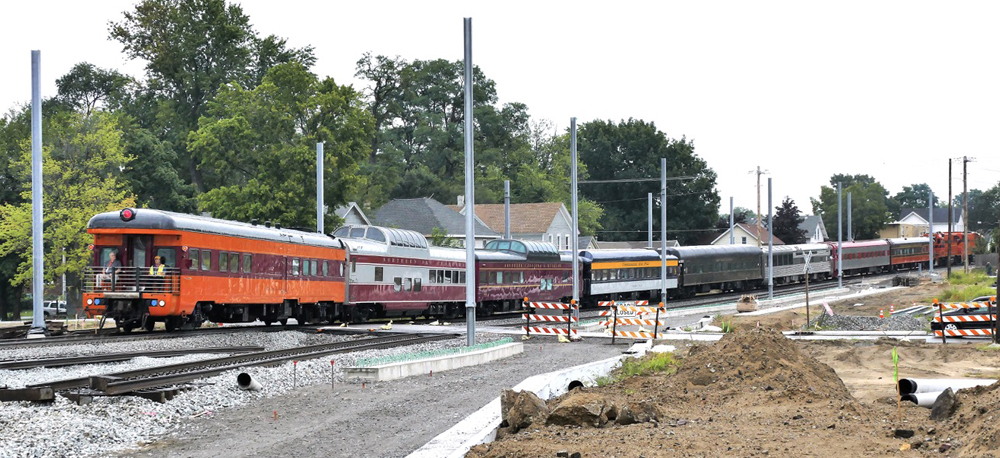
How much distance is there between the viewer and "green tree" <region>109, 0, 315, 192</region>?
72625mm

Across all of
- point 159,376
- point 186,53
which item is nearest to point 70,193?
point 186,53

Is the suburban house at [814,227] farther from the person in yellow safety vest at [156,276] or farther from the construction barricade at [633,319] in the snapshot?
the person in yellow safety vest at [156,276]

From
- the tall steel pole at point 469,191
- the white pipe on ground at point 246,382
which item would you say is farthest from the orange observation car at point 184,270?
the white pipe on ground at point 246,382

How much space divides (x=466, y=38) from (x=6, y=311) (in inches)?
2092

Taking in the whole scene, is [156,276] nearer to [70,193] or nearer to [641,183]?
[70,193]

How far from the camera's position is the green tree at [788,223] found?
106 m

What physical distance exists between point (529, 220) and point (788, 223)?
101 feet

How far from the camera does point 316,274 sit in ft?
108

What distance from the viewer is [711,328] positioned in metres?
34.1

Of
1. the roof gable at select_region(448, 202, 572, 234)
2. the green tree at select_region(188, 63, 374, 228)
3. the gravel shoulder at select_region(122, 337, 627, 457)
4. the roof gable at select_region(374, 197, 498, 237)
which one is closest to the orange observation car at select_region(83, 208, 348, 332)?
the gravel shoulder at select_region(122, 337, 627, 457)

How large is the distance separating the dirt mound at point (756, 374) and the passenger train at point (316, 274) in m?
10.6

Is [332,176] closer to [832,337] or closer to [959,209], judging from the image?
[832,337]

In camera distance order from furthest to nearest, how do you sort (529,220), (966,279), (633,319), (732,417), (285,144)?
1. (529,220)
2. (966,279)
3. (285,144)
4. (633,319)
5. (732,417)

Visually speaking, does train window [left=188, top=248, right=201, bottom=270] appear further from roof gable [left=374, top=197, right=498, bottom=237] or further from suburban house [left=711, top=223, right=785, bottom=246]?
suburban house [left=711, top=223, right=785, bottom=246]
